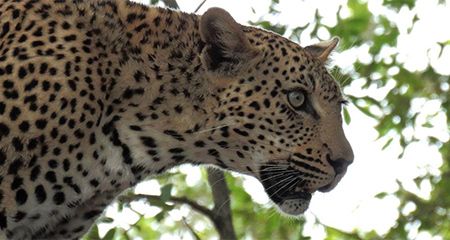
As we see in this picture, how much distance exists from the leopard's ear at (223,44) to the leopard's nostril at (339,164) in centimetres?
93

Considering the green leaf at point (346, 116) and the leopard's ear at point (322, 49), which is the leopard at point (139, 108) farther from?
the green leaf at point (346, 116)

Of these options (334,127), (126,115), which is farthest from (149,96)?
(334,127)

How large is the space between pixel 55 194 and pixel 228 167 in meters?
1.30

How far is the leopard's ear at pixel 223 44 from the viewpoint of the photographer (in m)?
7.31

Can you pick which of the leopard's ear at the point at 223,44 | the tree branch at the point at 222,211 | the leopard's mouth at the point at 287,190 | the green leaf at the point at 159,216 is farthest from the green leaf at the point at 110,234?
the leopard's ear at the point at 223,44

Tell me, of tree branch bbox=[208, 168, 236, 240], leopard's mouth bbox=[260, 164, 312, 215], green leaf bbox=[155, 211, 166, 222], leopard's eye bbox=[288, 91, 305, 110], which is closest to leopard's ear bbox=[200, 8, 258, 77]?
leopard's eye bbox=[288, 91, 305, 110]

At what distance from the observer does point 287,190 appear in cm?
766

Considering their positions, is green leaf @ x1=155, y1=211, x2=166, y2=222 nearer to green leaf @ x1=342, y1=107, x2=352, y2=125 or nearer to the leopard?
the leopard

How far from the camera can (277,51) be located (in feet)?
24.8

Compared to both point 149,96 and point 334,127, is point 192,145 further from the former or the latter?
point 334,127

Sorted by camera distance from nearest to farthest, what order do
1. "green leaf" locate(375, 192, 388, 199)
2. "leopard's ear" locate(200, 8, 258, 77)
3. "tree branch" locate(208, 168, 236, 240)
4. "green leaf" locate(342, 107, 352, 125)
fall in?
"leopard's ear" locate(200, 8, 258, 77), "tree branch" locate(208, 168, 236, 240), "green leaf" locate(342, 107, 352, 125), "green leaf" locate(375, 192, 388, 199)

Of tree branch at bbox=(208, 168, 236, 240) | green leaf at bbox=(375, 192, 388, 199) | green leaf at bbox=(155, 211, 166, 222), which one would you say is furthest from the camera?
green leaf at bbox=(375, 192, 388, 199)

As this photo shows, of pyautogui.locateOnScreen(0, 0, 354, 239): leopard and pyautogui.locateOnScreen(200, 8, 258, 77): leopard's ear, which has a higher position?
pyautogui.locateOnScreen(200, 8, 258, 77): leopard's ear

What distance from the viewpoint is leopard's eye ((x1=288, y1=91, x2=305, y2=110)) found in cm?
743
